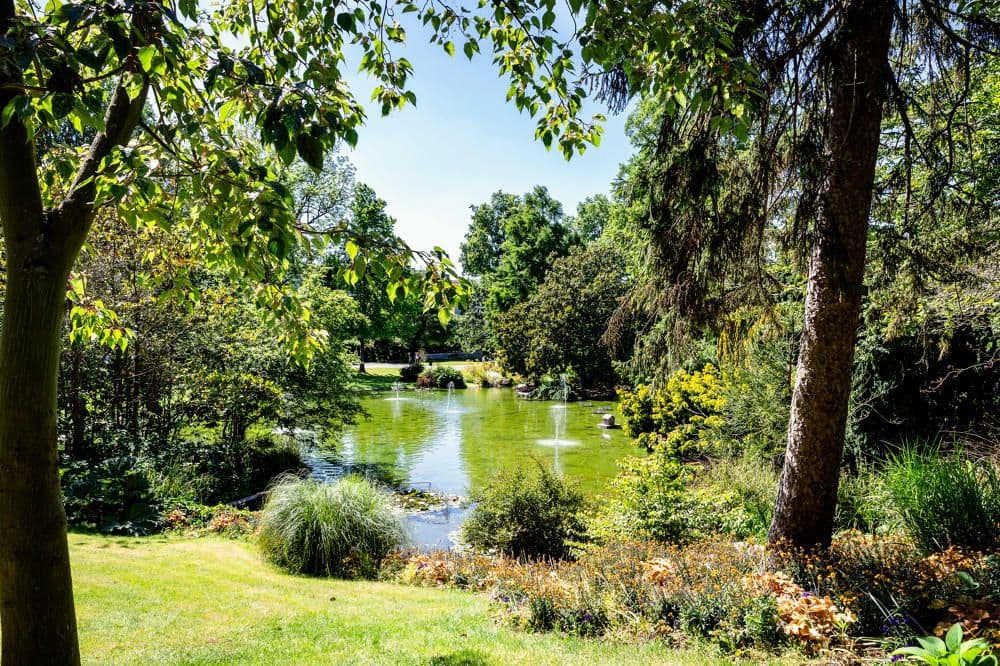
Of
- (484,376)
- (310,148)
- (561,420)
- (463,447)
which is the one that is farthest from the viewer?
(484,376)

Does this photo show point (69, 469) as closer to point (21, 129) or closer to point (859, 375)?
point (21, 129)

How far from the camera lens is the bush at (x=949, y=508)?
5.09 meters

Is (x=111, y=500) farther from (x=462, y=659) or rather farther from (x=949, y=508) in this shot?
(x=949, y=508)

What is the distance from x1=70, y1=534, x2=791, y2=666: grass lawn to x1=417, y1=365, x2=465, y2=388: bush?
1145 inches

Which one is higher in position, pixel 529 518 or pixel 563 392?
pixel 563 392

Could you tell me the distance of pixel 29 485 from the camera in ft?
8.16

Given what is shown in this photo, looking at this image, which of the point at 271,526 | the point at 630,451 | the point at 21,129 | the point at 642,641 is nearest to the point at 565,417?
the point at 630,451

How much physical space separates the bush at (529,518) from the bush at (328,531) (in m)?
1.29

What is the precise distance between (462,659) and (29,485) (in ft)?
8.83

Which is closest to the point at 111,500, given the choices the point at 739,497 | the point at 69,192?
the point at 69,192

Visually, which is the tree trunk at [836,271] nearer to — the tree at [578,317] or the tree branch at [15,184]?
the tree branch at [15,184]

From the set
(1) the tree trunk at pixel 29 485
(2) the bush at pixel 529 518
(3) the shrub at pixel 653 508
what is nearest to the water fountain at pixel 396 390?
(2) the bush at pixel 529 518

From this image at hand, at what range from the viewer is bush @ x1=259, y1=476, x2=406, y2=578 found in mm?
7324

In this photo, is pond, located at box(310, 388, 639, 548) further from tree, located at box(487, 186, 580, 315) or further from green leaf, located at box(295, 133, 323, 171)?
tree, located at box(487, 186, 580, 315)
